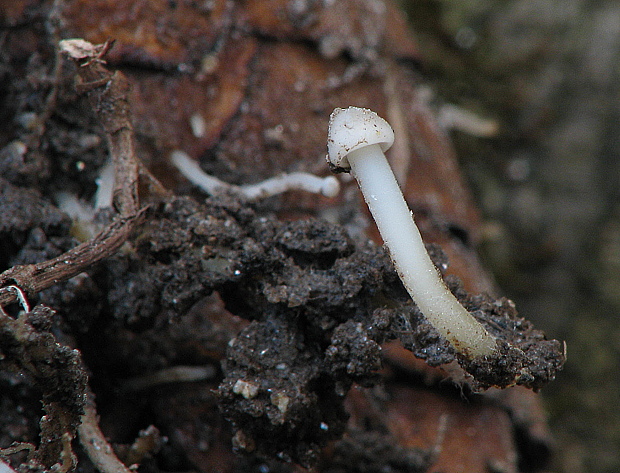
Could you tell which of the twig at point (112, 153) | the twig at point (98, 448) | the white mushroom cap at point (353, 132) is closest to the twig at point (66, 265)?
the twig at point (112, 153)

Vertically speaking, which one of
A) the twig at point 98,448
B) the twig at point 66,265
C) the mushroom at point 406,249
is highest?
the mushroom at point 406,249

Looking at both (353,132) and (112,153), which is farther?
(112,153)

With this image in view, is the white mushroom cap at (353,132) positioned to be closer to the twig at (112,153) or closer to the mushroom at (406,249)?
the mushroom at (406,249)

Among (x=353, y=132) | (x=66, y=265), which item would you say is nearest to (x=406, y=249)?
(x=353, y=132)

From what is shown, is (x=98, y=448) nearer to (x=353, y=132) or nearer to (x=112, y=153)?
(x=112, y=153)

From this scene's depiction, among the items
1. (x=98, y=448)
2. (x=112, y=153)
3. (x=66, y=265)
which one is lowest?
(x=98, y=448)

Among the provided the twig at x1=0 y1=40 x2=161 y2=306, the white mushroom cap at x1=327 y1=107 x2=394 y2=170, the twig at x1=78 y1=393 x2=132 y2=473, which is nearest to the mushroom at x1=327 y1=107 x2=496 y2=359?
the white mushroom cap at x1=327 y1=107 x2=394 y2=170

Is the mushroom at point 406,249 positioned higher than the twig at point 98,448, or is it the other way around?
the mushroom at point 406,249
